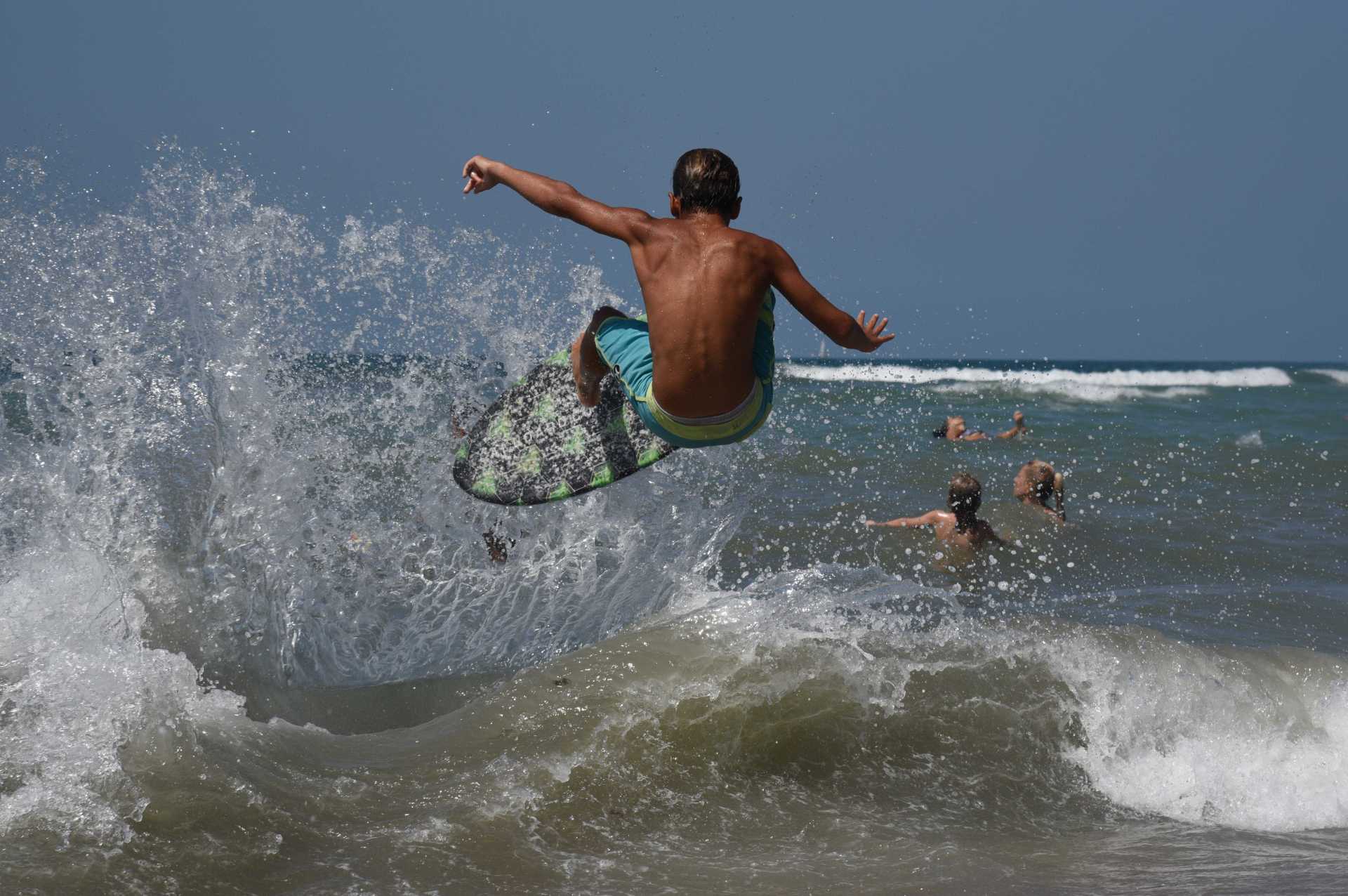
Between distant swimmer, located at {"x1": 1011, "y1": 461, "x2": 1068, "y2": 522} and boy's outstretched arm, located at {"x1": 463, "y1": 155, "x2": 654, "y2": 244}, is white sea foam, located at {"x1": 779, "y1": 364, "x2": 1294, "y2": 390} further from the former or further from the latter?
boy's outstretched arm, located at {"x1": 463, "y1": 155, "x2": 654, "y2": 244}

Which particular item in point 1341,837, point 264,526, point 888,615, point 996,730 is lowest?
point 1341,837

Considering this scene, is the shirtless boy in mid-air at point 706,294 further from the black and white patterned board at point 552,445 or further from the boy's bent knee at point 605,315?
the black and white patterned board at point 552,445

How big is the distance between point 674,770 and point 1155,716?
6.98 feet

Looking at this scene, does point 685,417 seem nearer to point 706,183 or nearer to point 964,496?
point 706,183

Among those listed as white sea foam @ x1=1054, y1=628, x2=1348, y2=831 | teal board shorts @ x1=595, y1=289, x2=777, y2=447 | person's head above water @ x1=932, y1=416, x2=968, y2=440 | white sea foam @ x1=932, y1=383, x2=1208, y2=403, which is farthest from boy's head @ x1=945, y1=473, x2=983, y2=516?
white sea foam @ x1=932, y1=383, x2=1208, y2=403

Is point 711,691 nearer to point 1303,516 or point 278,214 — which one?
point 278,214

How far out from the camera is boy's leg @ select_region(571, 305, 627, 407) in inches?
188

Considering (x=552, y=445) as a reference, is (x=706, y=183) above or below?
above

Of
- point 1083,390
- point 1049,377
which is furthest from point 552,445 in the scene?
point 1049,377

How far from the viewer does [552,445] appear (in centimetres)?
531

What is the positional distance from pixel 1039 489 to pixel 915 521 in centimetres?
159

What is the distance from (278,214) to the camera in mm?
5430

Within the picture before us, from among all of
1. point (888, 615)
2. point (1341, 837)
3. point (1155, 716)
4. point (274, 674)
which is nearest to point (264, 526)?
point (274, 674)

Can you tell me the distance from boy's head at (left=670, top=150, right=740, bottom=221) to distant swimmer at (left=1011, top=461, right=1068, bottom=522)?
697 centimetres
